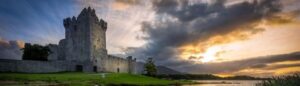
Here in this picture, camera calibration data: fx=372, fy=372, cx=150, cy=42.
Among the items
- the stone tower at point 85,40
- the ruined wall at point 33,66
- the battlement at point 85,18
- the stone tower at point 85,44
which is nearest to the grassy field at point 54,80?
the ruined wall at point 33,66

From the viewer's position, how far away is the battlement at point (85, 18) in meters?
79.7

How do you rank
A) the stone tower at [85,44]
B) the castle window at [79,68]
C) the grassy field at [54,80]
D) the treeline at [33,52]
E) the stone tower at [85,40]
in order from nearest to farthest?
the grassy field at [54,80], the treeline at [33,52], the castle window at [79,68], the stone tower at [85,44], the stone tower at [85,40]

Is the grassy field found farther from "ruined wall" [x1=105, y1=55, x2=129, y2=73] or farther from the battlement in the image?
"ruined wall" [x1=105, y1=55, x2=129, y2=73]

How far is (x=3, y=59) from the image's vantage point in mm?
57500

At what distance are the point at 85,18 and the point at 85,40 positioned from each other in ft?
15.5

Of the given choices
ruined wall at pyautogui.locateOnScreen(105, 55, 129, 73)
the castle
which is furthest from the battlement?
ruined wall at pyautogui.locateOnScreen(105, 55, 129, 73)

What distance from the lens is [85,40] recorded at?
79.4 m

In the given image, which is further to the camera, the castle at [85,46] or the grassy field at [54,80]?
the castle at [85,46]

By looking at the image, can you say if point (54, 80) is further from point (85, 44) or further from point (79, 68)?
point (85, 44)

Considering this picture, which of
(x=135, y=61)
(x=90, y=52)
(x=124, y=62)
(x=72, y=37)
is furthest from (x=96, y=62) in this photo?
(x=135, y=61)

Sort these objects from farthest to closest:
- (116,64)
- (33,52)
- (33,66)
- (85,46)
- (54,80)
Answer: (116,64)
(85,46)
(33,52)
(33,66)
(54,80)

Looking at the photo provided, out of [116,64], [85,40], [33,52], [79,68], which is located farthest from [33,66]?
[116,64]

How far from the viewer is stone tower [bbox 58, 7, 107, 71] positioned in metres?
78.8

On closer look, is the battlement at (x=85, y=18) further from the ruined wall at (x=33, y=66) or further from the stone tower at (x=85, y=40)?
the ruined wall at (x=33, y=66)
